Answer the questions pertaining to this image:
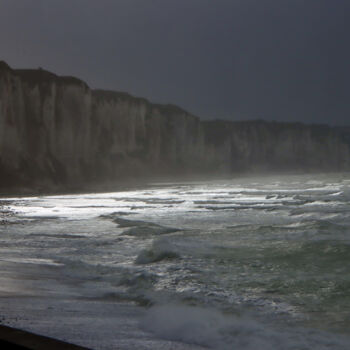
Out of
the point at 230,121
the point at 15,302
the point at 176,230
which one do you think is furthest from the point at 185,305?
the point at 230,121

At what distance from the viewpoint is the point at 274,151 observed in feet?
419

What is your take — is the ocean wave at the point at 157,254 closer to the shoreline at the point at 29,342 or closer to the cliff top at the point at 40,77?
the shoreline at the point at 29,342

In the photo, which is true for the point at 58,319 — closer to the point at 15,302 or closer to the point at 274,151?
the point at 15,302

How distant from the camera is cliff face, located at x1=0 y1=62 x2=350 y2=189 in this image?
168 feet

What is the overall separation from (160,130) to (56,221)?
237ft

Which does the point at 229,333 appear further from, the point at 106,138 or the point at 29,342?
the point at 106,138

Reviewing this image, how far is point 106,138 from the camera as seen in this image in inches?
2884

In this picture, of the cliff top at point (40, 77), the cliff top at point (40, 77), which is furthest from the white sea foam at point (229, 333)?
the cliff top at point (40, 77)

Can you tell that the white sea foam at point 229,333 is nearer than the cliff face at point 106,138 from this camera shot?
Yes

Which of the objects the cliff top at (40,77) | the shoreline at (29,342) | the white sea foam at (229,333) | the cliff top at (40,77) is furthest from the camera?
the cliff top at (40,77)

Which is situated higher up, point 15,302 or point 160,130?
point 160,130

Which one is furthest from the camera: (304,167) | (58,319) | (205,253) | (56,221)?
(304,167)

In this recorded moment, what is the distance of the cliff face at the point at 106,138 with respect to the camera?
168ft

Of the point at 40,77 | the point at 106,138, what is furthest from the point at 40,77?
the point at 106,138
